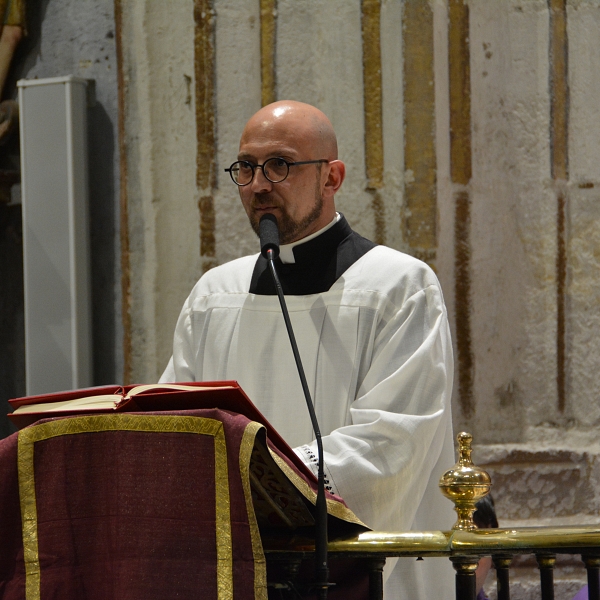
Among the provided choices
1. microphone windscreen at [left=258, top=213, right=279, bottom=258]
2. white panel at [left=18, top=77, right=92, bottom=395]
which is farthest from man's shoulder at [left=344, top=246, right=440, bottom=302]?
white panel at [left=18, top=77, right=92, bottom=395]

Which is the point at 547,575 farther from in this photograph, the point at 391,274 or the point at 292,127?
the point at 292,127

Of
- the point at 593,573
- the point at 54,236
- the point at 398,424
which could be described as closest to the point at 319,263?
the point at 398,424

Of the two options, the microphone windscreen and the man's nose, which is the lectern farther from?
the man's nose

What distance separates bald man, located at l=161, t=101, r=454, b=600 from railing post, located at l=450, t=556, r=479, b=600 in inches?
17.3

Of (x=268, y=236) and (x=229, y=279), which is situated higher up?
(x=268, y=236)

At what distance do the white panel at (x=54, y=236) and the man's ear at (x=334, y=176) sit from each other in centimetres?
155

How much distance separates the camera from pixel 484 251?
4102mm

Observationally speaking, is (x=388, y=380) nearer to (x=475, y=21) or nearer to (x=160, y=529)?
(x=160, y=529)

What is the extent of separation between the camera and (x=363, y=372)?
2807mm

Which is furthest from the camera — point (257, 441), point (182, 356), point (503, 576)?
point (182, 356)

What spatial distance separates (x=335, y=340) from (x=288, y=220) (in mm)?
401

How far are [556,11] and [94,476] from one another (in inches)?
127

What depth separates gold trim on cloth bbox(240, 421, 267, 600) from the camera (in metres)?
1.78

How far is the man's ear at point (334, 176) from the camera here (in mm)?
2963
